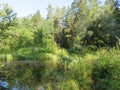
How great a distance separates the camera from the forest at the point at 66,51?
809 cm

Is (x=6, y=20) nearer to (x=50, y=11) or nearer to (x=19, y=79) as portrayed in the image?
(x=19, y=79)

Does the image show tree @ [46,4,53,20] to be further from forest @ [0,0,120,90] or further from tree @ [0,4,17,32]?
tree @ [0,4,17,32]

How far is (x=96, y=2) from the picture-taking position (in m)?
40.7

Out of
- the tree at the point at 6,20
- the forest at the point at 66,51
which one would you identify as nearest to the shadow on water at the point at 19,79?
the forest at the point at 66,51

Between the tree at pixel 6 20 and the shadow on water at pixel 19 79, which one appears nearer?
the tree at pixel 6 20

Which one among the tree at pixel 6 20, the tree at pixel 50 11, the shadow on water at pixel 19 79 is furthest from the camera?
the tree at pixel 50 11

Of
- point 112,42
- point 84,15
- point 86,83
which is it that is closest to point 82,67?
point 86,83

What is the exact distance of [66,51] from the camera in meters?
27.8

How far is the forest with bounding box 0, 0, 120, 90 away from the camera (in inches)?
319

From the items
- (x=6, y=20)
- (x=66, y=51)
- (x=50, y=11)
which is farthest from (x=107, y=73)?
(x=50, y=11)

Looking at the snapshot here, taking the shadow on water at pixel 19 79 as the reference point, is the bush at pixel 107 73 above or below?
above

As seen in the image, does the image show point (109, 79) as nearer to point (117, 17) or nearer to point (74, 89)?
point (74, 89)

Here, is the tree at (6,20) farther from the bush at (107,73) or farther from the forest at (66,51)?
the bush at (107,73)

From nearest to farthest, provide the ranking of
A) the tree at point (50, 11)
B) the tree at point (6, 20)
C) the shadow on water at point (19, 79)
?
the tree at point (6, 20) → the shadow on water at point (19, 79) → the tree at point (50, 11)
